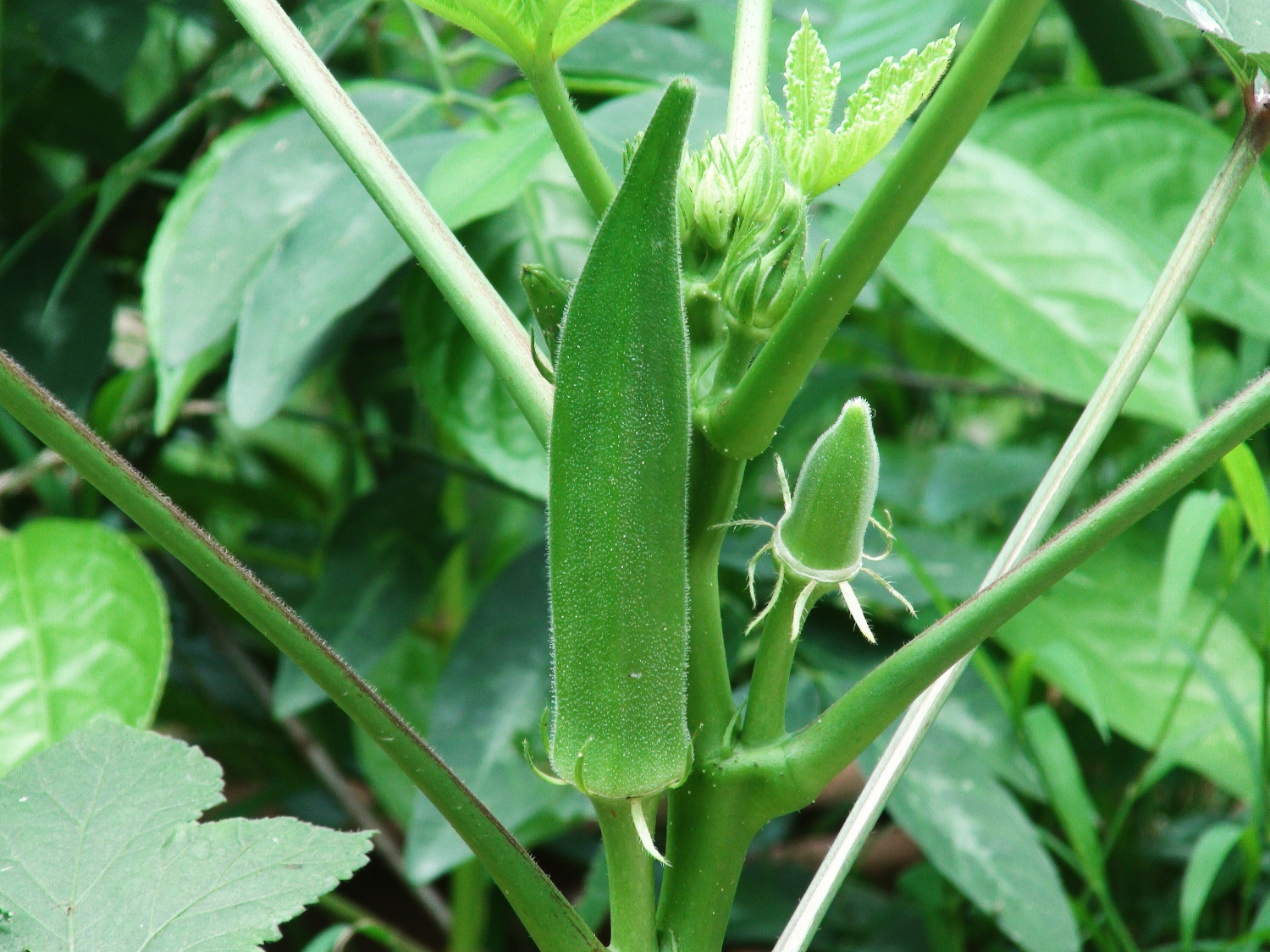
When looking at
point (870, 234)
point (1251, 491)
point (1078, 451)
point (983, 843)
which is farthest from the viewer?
point (983, 843)

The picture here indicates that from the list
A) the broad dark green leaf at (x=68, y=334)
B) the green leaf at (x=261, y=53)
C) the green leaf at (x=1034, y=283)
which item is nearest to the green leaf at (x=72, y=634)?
the broad dark green leaf at (x=68, y=334)

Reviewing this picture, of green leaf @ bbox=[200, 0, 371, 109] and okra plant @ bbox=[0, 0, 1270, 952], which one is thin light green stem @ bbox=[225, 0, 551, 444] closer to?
okra plant @ bbox=[0, 0, 1270, 952]

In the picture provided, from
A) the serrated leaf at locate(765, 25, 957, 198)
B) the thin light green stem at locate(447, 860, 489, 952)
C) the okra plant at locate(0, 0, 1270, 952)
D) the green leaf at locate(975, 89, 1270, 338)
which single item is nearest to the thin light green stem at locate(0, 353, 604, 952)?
the okra plant at locate(0, 0, 1270, 952)

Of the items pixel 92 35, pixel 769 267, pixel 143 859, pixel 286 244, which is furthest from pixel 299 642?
pixel 92 35

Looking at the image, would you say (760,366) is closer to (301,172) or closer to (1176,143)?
(301,172)

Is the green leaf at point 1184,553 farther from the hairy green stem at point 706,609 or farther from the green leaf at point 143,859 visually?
the green leaf at point 143,859

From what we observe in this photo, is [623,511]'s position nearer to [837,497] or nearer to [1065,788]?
[837,497]

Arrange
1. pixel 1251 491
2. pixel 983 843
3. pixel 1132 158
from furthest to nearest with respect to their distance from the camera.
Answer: pixel 1132 158, pixel 983 843, pixel 1251 491
